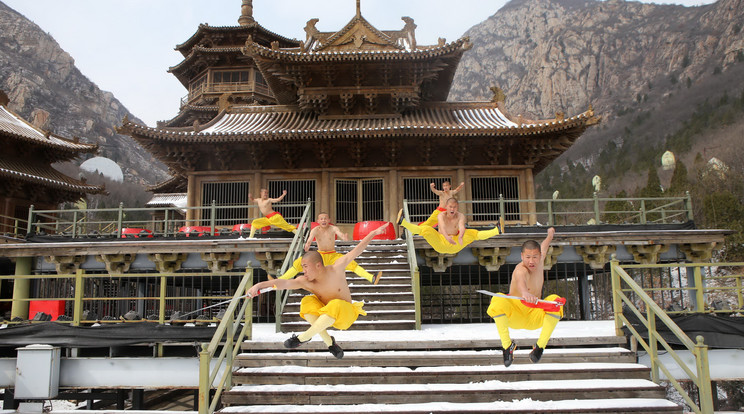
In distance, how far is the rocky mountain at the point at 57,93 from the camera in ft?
293

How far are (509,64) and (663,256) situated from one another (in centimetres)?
14331

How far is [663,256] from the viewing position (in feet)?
49.0

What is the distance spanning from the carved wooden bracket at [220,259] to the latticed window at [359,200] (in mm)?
4665

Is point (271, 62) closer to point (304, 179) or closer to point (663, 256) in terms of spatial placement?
point (304, 179)

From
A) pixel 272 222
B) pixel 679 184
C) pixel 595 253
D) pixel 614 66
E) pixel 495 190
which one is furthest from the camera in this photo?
pixel 614 66

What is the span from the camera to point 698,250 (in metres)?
14.2

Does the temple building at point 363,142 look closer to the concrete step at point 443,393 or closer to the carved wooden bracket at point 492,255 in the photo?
the carved wooden bracket at point 492,255

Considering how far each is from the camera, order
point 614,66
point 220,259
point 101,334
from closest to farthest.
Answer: point 101,334, point 220,259, point 614,66

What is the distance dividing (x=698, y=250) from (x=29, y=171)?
28973 millimetres

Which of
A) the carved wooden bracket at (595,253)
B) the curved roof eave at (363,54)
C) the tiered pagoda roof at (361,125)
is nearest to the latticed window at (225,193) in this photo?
the tiered pagoda roof at (361,125)

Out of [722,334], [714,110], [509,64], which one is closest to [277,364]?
[722,334]

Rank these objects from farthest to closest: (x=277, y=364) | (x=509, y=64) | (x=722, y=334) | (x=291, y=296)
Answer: (x=509, y=64) → (x=291, y=296) → (x=722, y=334) → (x=277, y=364)

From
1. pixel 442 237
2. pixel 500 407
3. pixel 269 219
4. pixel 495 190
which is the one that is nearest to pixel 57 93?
pixel 495 190

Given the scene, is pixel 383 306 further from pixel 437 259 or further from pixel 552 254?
pixel 552 254
